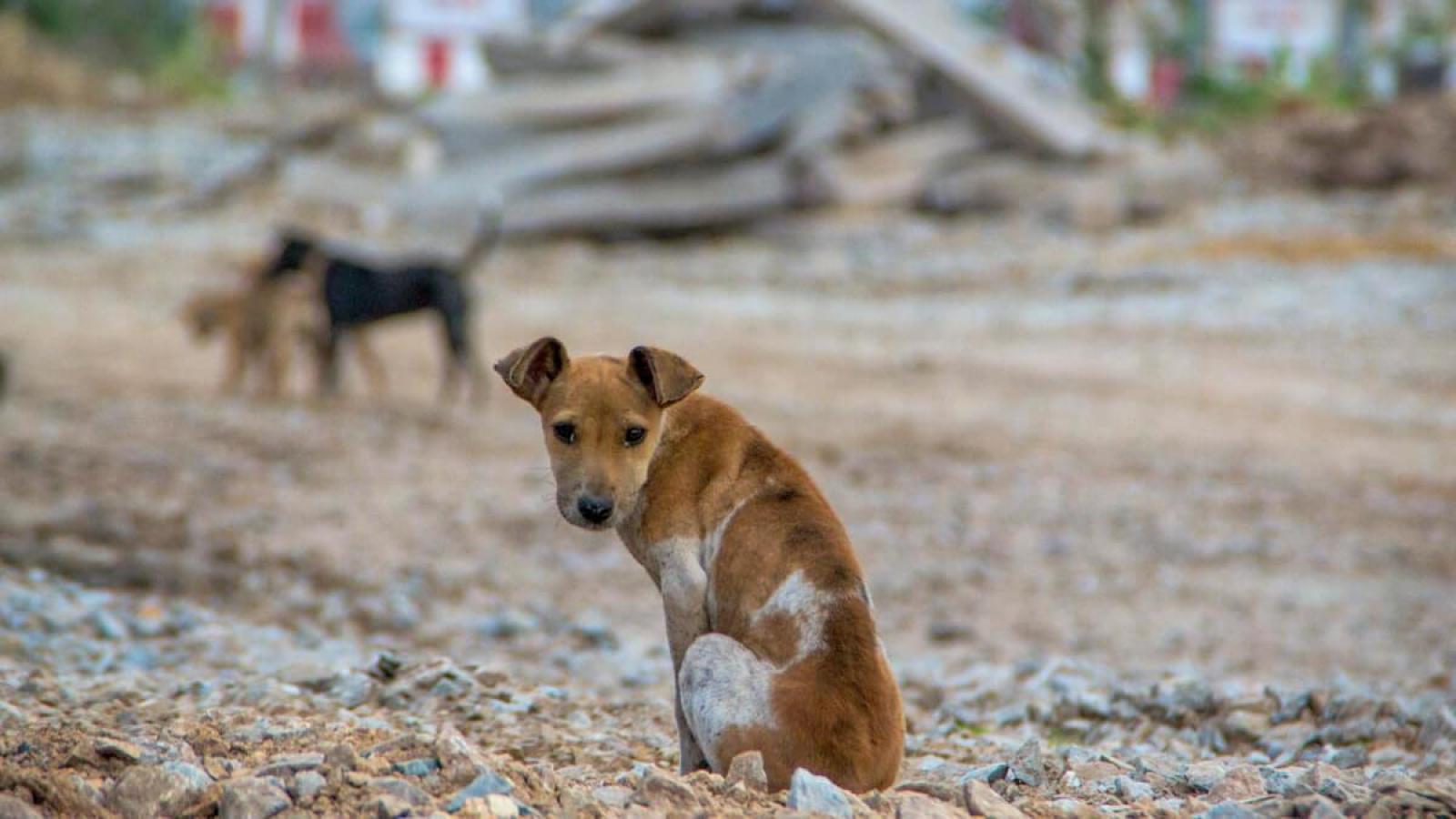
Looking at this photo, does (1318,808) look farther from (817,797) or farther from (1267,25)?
(1267,25)

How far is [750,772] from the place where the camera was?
4070mm

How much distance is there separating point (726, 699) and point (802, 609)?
330mm

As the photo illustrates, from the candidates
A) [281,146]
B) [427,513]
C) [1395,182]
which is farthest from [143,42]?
[427,513]

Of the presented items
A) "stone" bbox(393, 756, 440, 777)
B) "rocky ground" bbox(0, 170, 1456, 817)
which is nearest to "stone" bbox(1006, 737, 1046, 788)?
"rocky ground" bbox(0, 170, 1456, 817)

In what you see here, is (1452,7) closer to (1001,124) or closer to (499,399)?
(1001,124)

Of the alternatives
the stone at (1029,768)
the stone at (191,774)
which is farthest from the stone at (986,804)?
the stone at (191,774)

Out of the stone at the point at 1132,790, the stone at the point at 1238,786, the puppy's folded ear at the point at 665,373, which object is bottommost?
the stone at the point at 1132,790

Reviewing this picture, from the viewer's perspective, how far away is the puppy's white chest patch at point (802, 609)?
435cm

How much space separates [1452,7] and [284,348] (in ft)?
87.9

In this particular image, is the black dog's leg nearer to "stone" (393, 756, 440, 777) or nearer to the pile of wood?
the pile of wood

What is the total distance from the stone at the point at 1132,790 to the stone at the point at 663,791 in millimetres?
1226

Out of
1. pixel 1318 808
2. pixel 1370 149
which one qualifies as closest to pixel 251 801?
pixel 1318 808

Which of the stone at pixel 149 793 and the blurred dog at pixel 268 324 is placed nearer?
the stone at pixel 149 793

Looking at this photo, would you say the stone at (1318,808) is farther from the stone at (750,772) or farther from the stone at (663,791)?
the stone at (663,791)
